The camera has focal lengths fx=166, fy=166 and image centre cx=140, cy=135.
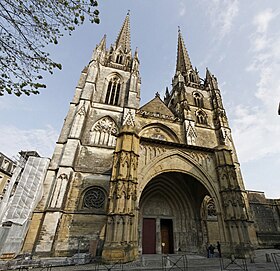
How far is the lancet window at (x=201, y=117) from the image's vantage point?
20.6 metres

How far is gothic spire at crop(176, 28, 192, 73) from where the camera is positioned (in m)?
29.5

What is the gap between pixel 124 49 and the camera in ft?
87.8

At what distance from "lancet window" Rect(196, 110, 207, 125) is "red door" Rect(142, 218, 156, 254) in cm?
1340

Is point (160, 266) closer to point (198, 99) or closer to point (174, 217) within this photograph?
point (174, 217)

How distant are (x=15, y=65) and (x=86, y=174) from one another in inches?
412

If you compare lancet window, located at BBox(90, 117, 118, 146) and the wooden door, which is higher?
lancet window, located at BBox(90, 117, 118, 146)

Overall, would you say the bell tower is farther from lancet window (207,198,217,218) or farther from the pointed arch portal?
lancet window (207,198,217,218)

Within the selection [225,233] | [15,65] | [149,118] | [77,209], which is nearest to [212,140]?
[149,118]

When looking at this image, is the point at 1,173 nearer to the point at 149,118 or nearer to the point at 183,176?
→ the point at 149,118

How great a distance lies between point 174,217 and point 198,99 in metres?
16.8

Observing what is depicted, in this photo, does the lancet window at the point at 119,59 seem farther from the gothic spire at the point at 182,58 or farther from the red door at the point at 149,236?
the red door at the point at 149,236

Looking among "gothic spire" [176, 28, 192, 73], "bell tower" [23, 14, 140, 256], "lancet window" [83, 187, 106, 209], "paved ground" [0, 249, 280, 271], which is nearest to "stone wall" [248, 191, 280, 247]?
"paved ground" [0, 249, 280, 271]

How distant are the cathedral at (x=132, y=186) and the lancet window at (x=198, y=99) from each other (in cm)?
412

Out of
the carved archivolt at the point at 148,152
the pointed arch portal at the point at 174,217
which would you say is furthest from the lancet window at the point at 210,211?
the carved archivolt at the point at 148,152
